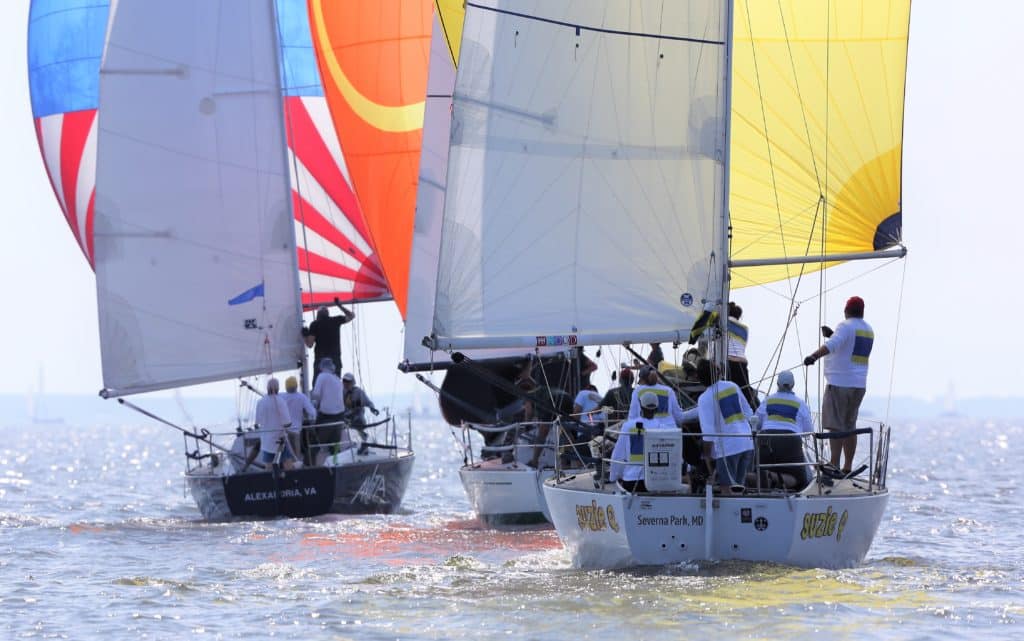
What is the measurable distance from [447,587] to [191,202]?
10.5m

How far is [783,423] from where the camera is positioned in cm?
1443

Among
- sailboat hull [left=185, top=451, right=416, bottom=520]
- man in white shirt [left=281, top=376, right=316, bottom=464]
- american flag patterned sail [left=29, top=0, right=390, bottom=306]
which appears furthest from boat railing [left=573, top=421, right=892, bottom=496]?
american flag patterned sail [left=29, top=0, right=390, bottom=306]

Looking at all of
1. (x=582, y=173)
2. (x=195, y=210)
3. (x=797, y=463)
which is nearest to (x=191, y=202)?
(x=195, y=210)

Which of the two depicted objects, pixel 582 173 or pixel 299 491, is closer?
pixel 582 173

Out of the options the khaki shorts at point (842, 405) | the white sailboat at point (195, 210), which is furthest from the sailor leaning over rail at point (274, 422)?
the khaki shorts at point (842, 405)

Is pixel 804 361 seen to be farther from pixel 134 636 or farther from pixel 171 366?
pixel 171 366

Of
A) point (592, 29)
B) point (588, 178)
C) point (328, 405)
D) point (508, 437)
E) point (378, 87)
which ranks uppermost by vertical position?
point (378, 87)

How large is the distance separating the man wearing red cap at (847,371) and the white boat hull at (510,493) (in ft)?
17.0

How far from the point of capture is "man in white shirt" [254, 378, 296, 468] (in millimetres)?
21562

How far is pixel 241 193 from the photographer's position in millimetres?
23828

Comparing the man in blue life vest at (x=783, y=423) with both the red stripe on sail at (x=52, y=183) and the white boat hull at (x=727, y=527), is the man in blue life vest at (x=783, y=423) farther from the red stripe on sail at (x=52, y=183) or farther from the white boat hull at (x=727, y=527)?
the red stripe on sail at (x=52, y=183)

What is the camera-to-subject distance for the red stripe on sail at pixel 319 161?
2683 cm

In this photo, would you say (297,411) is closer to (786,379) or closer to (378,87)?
(378,87)

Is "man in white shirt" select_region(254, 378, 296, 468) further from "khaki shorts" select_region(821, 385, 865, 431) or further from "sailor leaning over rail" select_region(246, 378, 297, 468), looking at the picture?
"khaki shorts" select_region(821, 385, 865, 431)
